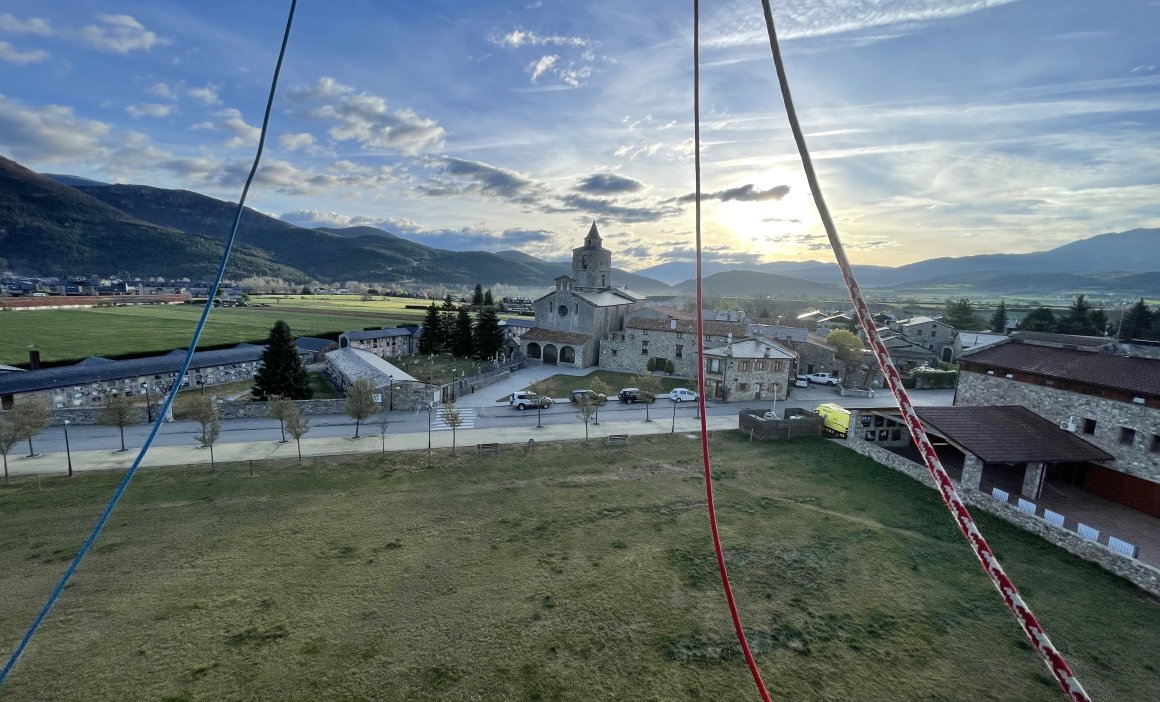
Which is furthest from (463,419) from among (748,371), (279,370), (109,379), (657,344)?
(109,379)

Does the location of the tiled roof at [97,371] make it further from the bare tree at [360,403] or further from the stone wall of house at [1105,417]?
the stone wall of house at [1105,417]

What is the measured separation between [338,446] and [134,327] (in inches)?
2106

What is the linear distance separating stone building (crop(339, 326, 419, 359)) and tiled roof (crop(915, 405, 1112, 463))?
1895 inches

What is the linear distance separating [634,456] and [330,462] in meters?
15.3

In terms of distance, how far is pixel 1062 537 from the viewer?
16.5 m

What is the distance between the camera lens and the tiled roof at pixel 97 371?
2838cm

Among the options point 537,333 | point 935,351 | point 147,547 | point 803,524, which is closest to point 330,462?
point 147,547

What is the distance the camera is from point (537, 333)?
5284 cm

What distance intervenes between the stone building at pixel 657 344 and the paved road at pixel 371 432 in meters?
9.70

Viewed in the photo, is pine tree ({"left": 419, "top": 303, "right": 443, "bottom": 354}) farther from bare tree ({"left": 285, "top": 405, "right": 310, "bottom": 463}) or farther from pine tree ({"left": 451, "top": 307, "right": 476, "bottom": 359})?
bare tree ({"left": 285, "top": 405, "right": 310, "bottom": 463})

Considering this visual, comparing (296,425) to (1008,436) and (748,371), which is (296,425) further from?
(1008,436)

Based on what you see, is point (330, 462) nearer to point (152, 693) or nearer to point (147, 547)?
point (147, 547)

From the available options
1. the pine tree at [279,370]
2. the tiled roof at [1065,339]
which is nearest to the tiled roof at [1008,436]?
the tiled roof at [1065,339]

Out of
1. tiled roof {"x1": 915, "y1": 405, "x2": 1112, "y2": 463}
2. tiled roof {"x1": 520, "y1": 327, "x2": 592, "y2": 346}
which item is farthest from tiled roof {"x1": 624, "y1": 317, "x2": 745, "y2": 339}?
tiled roof {"x1": 915, "y1": 405, "x2": 1112, "y2": 463}
